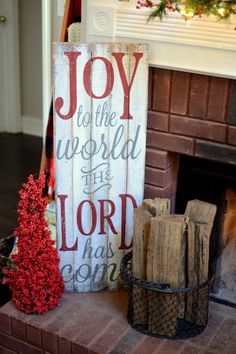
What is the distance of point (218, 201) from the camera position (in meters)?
2.02

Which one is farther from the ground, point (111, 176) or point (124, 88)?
point (124, 88)

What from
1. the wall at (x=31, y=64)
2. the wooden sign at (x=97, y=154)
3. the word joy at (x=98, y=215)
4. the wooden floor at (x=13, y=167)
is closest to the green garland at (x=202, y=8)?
the wooden sign at (x=97, y=154)

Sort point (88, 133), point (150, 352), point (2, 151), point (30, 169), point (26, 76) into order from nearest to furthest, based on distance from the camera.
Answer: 1. point (150, 352)
2. point (88, 133)
3. point (30, 169)
4. point (2, 151)
5. point (26, 76)

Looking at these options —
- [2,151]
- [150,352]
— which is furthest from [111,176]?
[2,151]

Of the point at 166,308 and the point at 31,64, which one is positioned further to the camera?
the point at 31,64

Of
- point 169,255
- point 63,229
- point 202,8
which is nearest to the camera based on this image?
point 202,8

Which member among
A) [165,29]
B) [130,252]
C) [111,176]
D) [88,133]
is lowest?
[130,252]

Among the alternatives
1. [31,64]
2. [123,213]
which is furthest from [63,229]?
[31,64]

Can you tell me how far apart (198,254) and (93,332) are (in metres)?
0.41

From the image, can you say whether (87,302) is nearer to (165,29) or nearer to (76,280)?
(76,280)

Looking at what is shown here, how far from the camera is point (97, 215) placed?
199 centimetres

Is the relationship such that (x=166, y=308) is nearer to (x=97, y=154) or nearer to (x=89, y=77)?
(x=97, y=154)

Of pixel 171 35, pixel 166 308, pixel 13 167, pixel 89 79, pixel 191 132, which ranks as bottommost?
pixel 13 167

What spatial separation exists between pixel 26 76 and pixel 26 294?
2.59 meters
